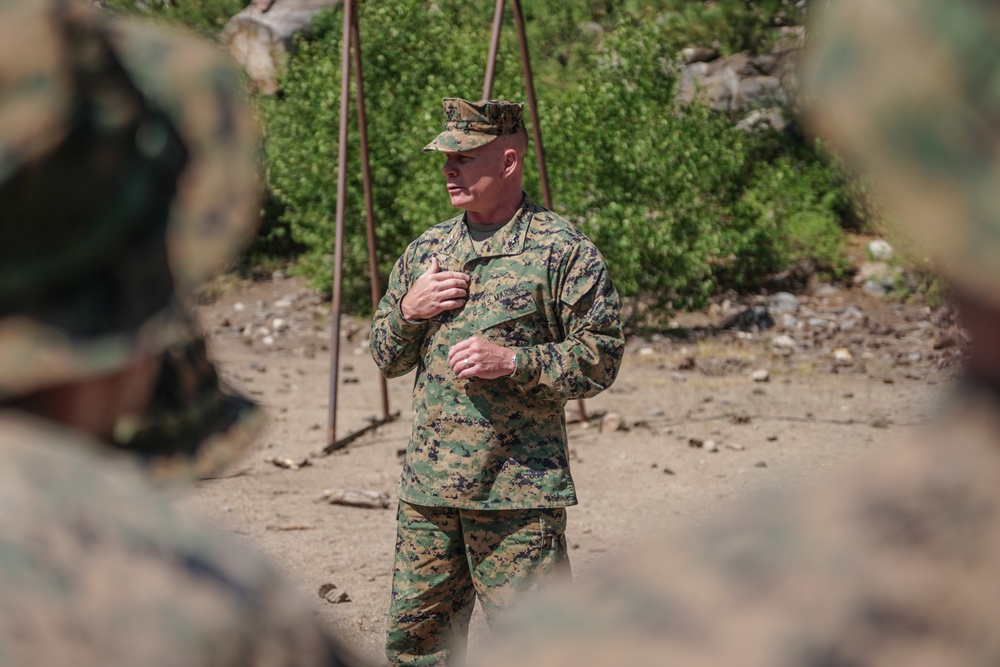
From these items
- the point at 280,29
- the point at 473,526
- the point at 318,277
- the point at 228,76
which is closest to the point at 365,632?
the point at 473,526

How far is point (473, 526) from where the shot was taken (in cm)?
357

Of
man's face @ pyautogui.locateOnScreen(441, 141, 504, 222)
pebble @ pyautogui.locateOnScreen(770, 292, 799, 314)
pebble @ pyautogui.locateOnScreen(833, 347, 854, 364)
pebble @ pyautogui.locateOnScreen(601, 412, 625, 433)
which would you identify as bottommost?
pebble @ pyautogui.locateOnScreen(770, 292, 799, 314)

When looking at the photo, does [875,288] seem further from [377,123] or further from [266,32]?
[266,32]

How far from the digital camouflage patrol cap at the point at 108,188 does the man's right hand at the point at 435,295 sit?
258cm

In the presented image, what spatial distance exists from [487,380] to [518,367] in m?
0.14

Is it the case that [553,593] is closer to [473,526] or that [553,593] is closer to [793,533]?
[793,533]

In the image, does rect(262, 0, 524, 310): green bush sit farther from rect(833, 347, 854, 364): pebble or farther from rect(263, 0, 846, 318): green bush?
rect(833, 347, 854, 364): pebble

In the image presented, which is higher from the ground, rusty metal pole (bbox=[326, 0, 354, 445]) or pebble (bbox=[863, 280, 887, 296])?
rusty metal pole (bbox=[326, 0, 354, 445])

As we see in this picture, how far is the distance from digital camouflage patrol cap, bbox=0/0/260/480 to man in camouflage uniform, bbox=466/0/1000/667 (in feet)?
1.20

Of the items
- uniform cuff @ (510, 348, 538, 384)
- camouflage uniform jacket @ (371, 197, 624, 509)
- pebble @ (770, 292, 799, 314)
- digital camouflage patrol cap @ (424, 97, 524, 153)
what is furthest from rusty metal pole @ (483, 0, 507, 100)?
pebble @ (770, 292, 799, 314)

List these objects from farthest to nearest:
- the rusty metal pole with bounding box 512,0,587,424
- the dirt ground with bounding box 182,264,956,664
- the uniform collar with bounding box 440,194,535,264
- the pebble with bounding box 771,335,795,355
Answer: the pebble with bounding box 771,335,795,355, the rusty metal pole with bounding box 512,0,587,424, the dirt ground with bounding box 182,264,956,664, the uniform collar with bounding box 440,194,535,264

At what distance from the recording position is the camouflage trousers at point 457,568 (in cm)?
352

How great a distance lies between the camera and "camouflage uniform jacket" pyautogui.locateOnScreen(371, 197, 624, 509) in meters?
3.51

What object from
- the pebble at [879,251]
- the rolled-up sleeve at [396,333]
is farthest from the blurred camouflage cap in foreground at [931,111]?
the pebble at [879,251]
